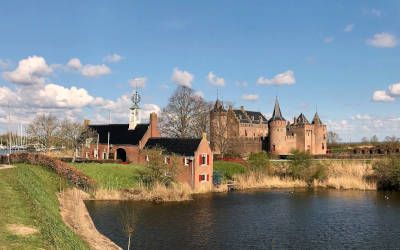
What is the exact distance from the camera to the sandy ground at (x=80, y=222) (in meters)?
17.0

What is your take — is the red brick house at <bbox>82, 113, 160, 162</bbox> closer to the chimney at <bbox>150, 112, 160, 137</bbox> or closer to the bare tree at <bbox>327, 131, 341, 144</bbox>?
the chimney at <bbox>150, 112, 160, 137</bbox>

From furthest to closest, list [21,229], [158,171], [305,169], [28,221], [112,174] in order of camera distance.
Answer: [305,169]
[112,174]
[158,171]
[28,221]
[21,229]

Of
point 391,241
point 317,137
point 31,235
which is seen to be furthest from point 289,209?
point 317,137

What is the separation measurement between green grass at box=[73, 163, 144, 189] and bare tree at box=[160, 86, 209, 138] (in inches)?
819

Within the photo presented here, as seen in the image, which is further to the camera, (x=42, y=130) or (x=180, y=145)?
(x=42, y=130)

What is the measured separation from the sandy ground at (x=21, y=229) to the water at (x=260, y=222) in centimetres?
769

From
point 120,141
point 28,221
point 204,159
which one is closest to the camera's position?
point 28,221

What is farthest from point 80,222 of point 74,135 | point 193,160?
point 74,135

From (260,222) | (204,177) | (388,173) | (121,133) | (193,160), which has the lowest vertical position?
(260,222)

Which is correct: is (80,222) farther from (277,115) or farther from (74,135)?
(277,115)

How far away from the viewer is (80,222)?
19969 millimetres

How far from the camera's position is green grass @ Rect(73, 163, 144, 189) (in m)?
36.2

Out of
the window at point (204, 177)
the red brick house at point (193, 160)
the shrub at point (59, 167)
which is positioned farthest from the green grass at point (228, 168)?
the shrub at point (59, 167)

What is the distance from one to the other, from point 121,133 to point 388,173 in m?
29.4
